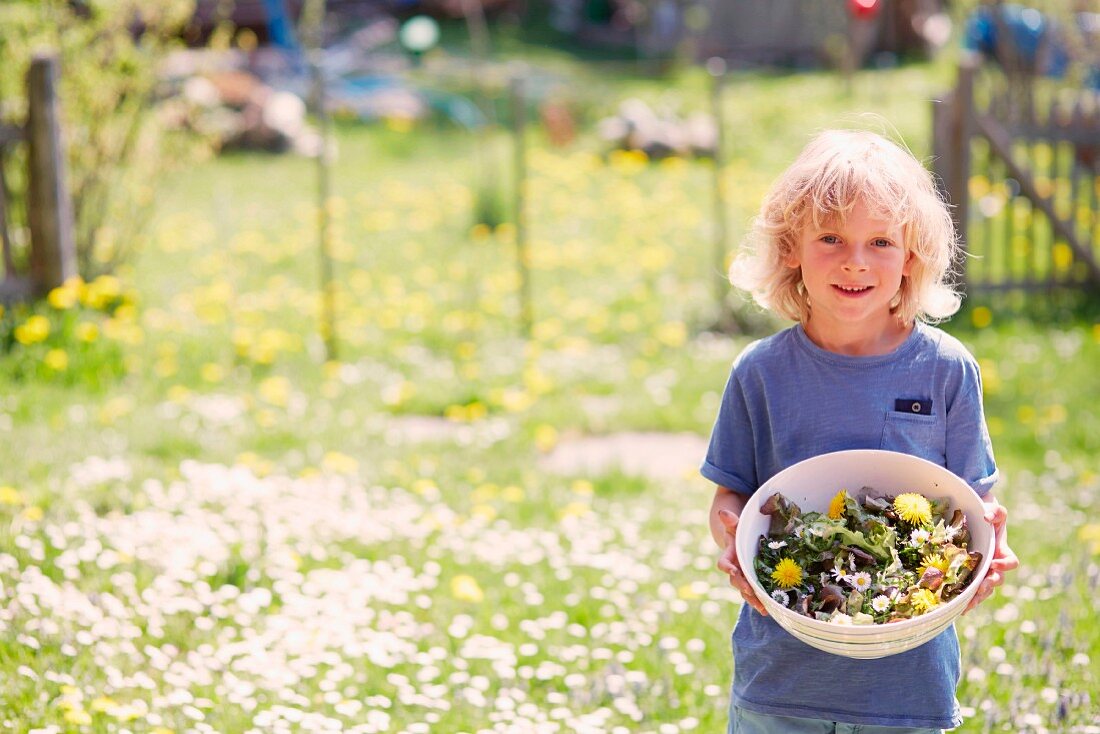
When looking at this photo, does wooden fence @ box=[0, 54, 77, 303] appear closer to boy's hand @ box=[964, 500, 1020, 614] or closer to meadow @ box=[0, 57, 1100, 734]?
meadow @ box=[0, 57, 1100, 734]

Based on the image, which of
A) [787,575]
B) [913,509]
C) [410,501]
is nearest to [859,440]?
[913,509]

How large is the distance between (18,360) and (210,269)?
2.28m

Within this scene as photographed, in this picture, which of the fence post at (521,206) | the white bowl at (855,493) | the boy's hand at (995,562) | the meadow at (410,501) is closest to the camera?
the white bowl at (855,493)

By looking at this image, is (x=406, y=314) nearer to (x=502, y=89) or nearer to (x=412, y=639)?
(x=412, y=639)

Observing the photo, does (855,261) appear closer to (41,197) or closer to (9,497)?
(9,497)

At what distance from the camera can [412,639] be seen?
353 centimetres

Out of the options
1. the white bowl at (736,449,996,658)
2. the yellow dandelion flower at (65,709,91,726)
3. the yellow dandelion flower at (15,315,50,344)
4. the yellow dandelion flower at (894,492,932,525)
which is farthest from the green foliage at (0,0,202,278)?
the yellow dandelion flower at (894,492,932,525)

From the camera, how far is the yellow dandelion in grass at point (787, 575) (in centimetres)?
208

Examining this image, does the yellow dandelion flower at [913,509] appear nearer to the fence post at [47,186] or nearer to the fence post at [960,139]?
the fence post at [47,186]

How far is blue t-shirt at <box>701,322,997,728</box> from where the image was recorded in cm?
222

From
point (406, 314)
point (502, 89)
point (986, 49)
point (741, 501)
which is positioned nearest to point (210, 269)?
point (406, 314)

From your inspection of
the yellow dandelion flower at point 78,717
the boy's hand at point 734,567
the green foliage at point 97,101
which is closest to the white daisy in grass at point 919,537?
the boy's hand at point 734,567

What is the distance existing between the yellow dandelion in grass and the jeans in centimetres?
31

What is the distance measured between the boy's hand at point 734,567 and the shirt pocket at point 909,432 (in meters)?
0.30
